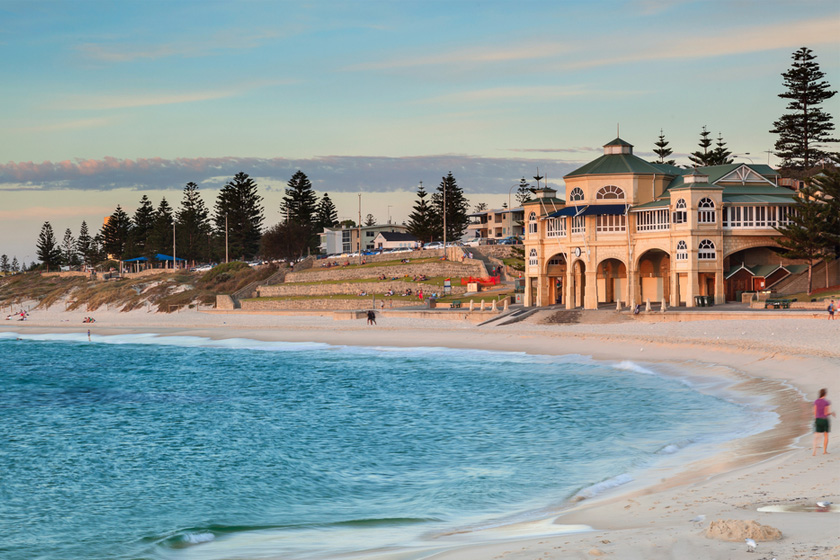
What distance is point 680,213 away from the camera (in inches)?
1777

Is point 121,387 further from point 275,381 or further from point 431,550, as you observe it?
point 431,550

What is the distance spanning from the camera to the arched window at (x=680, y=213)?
147 ft

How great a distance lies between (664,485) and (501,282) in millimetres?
50200

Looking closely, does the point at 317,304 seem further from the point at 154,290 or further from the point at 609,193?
the point at 154,290

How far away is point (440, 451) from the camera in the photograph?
1830 centimetres

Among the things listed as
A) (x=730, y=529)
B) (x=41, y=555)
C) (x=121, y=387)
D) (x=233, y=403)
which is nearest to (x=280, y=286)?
(x=121, y=387)

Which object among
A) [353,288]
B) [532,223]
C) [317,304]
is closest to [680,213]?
[532,223]

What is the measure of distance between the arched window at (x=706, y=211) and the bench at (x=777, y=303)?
683 cm

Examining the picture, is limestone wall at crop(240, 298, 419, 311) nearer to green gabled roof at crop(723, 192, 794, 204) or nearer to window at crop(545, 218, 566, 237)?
window at crop(545, 218, 566, 237)

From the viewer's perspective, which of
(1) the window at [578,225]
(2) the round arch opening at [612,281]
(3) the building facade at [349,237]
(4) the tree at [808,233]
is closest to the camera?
(4) the tree at [808,233]

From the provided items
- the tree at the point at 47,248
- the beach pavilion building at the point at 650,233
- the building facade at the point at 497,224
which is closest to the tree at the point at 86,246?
the tree at the point at 47,248

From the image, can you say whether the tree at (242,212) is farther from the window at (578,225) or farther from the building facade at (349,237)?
the window at (578,225)

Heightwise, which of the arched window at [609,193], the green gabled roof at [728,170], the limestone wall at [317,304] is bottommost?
the limestone wall at [317,304]

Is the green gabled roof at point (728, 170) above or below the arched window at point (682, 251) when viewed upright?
above
